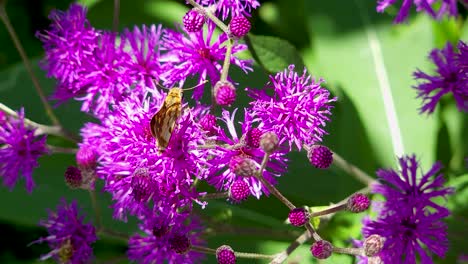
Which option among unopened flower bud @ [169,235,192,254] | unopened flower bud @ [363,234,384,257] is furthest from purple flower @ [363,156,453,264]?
unopened flower bud @ [169,235,192,254]

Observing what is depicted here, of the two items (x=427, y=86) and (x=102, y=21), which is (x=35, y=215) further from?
(x=427, y=86)

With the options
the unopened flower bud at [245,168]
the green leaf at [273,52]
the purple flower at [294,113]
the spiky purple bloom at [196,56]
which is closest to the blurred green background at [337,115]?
the green leaf at [273,52]

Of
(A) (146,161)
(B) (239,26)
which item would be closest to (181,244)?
(A) (146,161)

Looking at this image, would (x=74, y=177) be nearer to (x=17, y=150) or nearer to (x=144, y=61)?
(x=17, y=150)

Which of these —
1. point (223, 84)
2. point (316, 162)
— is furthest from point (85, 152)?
point (316, 162)

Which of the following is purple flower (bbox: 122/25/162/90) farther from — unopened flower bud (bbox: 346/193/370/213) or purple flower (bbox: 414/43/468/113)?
purple flower (bbox: 414/43/468/113)

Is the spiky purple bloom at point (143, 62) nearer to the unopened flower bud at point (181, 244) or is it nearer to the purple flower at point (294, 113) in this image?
Result: the purple flower at point (294, 113)
